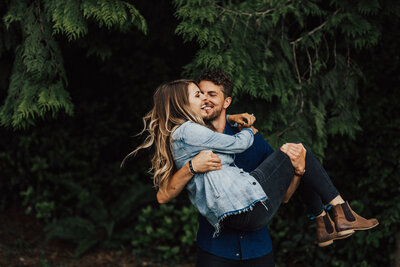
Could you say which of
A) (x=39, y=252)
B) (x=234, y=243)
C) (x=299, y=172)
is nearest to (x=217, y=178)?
(x=234, y=243)

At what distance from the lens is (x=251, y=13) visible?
3.43m

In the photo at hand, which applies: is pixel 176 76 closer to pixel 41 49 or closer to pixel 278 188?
pixel 41 49

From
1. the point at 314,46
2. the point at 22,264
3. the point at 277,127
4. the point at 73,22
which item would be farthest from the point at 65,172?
the point at 314,46

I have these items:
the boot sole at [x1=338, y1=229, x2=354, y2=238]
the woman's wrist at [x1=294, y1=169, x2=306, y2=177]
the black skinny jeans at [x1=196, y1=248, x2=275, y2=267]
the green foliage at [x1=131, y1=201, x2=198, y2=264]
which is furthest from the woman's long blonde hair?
the green foliage at [x1=131, y1=201, x2=198, y2=264]

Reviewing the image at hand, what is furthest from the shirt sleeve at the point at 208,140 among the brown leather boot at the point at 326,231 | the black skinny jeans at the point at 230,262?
the brown leather boot at the point at 326,231

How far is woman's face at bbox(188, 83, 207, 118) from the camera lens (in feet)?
7.96

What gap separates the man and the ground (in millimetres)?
2789

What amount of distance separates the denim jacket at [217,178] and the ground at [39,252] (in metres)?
3.04

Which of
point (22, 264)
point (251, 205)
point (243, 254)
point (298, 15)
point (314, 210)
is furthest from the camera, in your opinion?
point (22, 264)

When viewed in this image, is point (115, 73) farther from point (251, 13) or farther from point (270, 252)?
point (270, 252)

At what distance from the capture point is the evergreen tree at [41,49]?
3104 millimetres

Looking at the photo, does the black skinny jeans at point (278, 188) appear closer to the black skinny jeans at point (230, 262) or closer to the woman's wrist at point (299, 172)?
the woman's wrist at point (299, 172)

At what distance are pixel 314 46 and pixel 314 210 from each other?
70.7 inches

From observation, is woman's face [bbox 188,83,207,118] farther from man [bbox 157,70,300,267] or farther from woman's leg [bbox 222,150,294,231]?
woman's leg [bbox 222,150,294,231]
